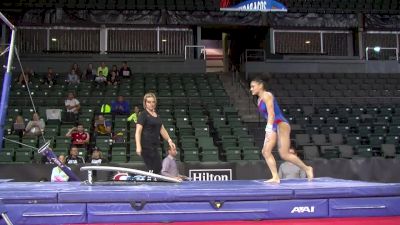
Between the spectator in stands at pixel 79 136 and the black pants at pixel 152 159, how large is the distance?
6.80m

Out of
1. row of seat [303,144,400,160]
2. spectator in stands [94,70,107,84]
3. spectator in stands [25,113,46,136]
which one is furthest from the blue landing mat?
spectator in stands [94,70,107,84]

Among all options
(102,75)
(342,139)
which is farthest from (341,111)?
(102,75)

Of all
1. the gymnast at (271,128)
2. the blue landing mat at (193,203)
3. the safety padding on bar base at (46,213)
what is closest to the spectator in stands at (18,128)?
the blue landing mat at (193,203)

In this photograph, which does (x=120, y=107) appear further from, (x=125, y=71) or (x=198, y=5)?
(x=198, y=5)

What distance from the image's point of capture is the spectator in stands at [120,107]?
→ 1579cm

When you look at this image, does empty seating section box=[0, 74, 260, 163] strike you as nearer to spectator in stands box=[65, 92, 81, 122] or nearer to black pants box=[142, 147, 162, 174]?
spectator in stands box=[65, 92, 81, 122]

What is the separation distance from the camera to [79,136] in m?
13.4

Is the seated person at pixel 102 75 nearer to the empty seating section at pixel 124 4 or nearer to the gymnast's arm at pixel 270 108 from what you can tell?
the empty seating section at pixel 124 4

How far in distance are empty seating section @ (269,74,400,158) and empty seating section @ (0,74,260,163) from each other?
2196 millimetres

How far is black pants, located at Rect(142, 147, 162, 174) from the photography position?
693 centimetres

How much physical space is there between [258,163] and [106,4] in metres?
13.5

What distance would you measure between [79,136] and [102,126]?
39.8 inches

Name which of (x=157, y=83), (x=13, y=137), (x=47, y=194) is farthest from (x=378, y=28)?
(x=47, y=194)

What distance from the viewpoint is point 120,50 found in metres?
22.7
